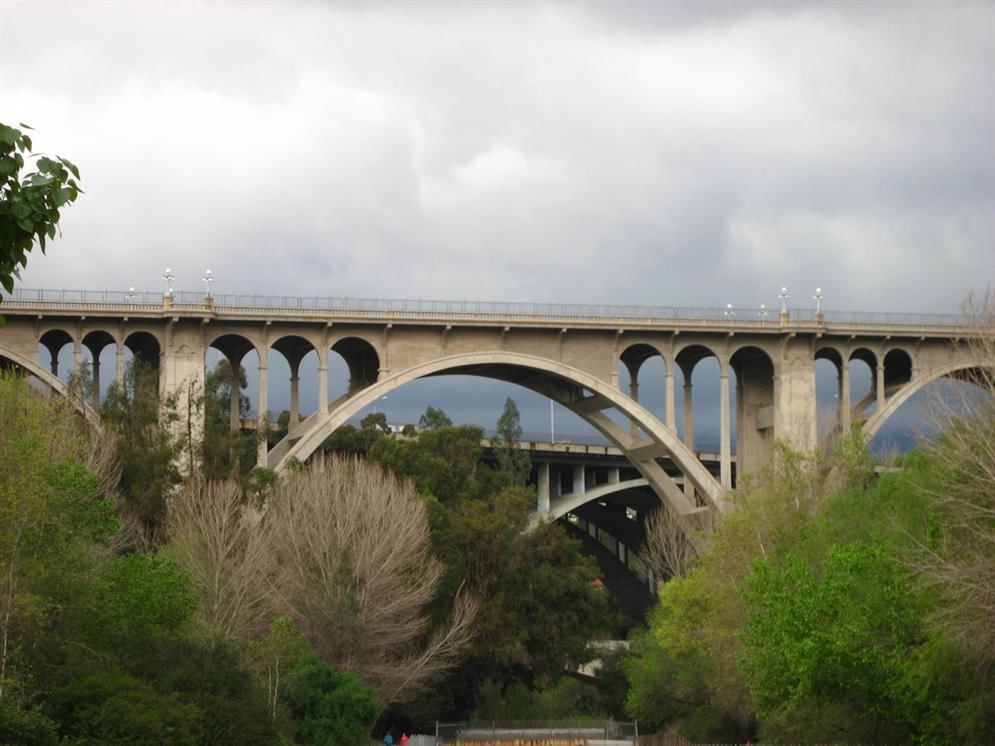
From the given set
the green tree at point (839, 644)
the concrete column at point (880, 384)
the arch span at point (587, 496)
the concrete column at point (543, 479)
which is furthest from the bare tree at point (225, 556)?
the concrete column at point (543, 479)

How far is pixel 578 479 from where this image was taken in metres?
78.7

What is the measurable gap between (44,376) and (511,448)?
27.7 m

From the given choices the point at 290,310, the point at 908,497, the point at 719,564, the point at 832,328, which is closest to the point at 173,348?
the point at 290,310

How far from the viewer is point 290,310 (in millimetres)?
55656

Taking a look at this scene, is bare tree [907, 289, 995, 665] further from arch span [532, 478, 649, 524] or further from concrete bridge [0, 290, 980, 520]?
arch span [532, 478, 649, 524]

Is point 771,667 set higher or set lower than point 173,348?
lower

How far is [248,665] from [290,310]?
2284 cm

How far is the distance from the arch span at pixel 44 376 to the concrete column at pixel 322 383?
8182 mm

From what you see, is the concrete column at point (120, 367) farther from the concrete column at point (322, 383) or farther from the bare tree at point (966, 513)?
the bare tree at point (966, 513)

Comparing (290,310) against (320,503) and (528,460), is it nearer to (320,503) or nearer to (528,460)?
(320,503)

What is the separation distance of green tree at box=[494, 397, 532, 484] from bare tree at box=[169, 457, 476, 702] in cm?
2307

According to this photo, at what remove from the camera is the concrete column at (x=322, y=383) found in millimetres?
55688

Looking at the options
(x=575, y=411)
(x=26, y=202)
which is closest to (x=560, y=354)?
(x=575, y=411)

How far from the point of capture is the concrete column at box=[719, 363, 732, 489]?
58875 millimetres
